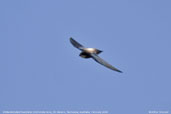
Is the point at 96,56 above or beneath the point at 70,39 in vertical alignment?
beneath

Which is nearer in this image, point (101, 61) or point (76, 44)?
point (101, 61)

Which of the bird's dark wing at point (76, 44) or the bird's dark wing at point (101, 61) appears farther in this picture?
the bird's dark wing at point (76, 44)

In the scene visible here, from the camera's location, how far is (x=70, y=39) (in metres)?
73.8

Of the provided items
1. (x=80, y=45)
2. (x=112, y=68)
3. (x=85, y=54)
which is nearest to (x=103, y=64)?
(x=112, y=68)

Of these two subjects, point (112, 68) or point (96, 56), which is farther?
point (96, 56)

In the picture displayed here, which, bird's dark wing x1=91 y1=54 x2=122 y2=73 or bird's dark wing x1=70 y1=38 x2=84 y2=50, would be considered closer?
bird's dark wing x1=91 y1=54 x2=122 y2=73

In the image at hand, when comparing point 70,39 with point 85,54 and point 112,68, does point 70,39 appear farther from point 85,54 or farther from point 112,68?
point 112,68

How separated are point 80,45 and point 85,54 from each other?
16.7 ft

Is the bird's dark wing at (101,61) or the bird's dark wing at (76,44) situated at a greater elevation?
the bird's dark wing at (76,44)

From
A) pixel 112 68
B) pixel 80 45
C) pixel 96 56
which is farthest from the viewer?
pixel 80 45

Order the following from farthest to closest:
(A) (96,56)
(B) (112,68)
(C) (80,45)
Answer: (C) (80,45)
(A) (96,56)
(B) (112,68)

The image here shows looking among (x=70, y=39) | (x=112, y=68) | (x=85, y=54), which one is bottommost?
(x=112, y=68)

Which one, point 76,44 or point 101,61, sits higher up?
point 76,44

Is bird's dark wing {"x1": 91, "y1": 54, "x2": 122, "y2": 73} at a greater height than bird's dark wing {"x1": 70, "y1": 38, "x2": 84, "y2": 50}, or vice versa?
bird's dark wing {"x1": 70, "y1": 38, "x2": 84, "y2": 50}
